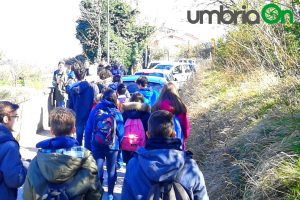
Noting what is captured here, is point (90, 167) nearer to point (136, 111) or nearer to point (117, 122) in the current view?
point (117, 122)

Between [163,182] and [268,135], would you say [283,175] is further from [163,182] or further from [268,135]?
[163,182]

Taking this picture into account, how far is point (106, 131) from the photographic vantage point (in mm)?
5898

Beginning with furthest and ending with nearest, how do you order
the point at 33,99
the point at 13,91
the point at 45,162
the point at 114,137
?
the point at 13,91 < the point at 33,99 < the point at 114,137 < the point at 45,162

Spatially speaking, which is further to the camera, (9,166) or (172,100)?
(172,100)

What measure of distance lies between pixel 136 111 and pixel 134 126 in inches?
9.3

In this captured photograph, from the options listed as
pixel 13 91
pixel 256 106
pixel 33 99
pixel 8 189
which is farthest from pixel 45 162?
pixel 13 91

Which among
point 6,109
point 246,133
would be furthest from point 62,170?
point 246,133

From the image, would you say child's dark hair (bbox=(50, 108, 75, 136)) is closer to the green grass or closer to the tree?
the green grass

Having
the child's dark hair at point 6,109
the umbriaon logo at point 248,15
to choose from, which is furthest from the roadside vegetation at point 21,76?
the child's dark hair at point 6,109

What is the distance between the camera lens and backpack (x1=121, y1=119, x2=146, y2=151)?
620 cm

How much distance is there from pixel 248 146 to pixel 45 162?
3.14 metres

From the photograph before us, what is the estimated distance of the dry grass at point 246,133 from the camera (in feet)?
16.1

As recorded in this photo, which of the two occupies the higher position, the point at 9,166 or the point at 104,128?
the point at 104,128

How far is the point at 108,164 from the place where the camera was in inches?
244
